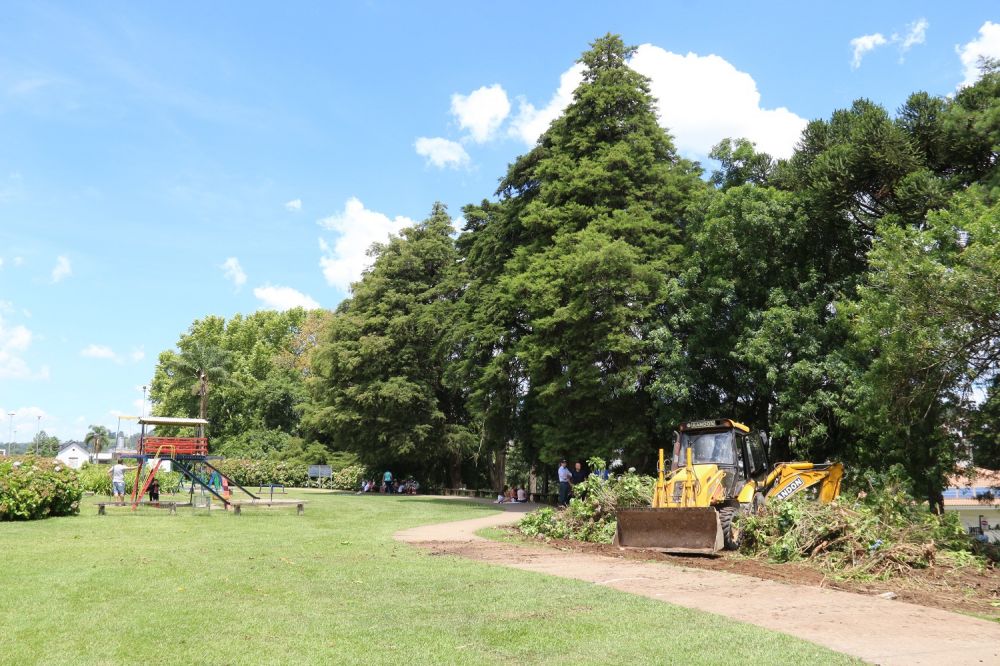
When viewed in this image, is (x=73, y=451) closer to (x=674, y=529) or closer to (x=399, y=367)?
(x=399, y=367)

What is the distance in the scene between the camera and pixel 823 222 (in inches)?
936

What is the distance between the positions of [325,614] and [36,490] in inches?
650

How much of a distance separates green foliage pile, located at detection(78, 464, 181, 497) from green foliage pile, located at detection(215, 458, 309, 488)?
14.1 m

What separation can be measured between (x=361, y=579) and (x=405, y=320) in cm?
3368

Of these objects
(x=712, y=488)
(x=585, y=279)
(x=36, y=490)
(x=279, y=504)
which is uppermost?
(x=585, y=279)

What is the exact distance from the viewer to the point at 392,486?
4597cm

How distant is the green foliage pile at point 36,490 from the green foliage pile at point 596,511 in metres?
13.3

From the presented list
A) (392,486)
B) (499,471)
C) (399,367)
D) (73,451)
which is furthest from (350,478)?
(73,451)

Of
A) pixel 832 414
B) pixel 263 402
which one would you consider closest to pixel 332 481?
pixel 263 402

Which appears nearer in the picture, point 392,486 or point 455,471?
point 455,471

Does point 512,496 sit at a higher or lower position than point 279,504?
lower

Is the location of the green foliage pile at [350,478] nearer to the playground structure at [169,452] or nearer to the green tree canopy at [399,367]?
the green tree canopy at [399,367]

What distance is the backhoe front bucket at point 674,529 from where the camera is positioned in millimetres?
14148

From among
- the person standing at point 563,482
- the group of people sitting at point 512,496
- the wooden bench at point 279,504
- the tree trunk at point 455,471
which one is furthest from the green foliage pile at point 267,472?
the person standing at point 563,482
